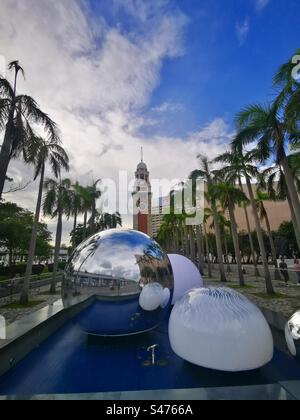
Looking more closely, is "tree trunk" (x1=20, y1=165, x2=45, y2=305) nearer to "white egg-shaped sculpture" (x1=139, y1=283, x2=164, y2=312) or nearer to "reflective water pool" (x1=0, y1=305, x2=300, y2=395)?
"reflective water pool" (x1=0, y1=305, x2=300, y2=395)

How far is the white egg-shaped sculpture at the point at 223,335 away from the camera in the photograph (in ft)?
10.6

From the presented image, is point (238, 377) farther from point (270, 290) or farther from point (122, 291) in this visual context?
point (270, 290)

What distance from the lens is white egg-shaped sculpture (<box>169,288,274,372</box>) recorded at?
322 centimetres

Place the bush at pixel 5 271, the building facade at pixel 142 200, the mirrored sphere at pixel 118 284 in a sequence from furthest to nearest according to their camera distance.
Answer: the building facade at pixel 142 200
the bush at pixel 5 271
the mirrored sphere at pixel 118 284

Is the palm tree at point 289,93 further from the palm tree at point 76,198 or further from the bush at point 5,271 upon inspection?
the bush at point 5,271

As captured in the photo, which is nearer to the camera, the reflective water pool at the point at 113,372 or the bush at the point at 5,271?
the reflective water pool at the point at 113,372

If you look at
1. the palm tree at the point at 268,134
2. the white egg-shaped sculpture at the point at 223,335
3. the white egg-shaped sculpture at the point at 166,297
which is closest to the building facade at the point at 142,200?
the palm tree at the point at 268,134

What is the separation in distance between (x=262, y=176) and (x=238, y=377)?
787 inches

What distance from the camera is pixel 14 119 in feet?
35.1

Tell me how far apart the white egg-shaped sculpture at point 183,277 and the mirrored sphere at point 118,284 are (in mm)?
2423

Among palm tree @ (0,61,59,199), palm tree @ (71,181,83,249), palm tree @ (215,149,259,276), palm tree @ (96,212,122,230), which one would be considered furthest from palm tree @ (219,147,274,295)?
palm tree @ (96,212,122,230)

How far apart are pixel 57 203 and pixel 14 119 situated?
36.5 ft

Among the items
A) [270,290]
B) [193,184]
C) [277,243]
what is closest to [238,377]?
[270,290]

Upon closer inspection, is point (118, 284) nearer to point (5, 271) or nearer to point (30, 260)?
point (30, 260)
